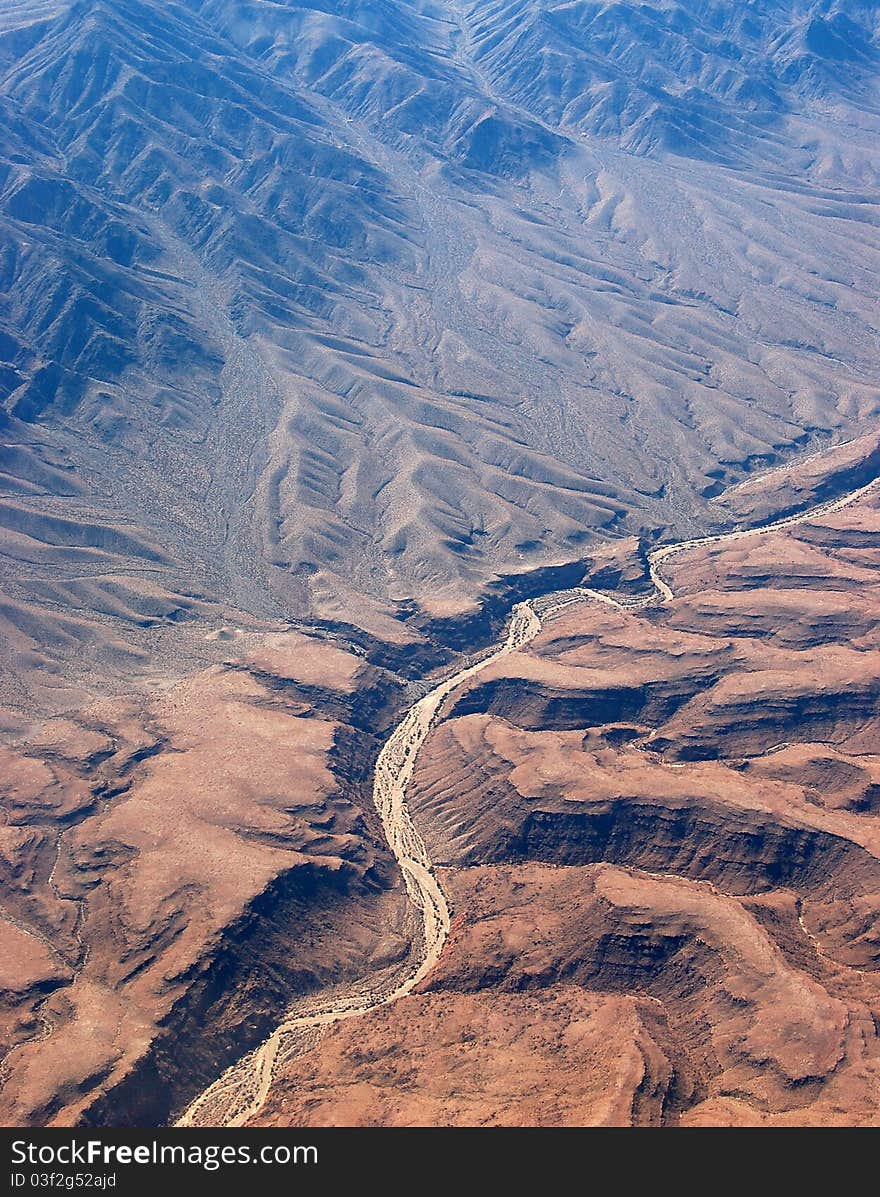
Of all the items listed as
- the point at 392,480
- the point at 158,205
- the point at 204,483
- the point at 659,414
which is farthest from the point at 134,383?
the point at 659,414

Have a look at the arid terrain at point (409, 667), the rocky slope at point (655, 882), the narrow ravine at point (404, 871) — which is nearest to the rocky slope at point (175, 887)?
the arid terrain at point (409, 667)

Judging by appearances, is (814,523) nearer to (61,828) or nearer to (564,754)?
(564,754)

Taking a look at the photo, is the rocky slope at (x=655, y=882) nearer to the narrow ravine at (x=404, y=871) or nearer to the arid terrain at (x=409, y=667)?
the arid terrain at (x=409, y=667)

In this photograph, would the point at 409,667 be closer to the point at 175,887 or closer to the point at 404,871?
the point at 404,871

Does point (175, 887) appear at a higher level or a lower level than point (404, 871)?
lower

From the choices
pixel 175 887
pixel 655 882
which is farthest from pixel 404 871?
pixel 655 882

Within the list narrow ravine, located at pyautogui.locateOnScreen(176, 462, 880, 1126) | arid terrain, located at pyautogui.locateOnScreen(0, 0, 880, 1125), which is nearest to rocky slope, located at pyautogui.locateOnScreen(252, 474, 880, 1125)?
arid terrain, located at pyautogui.locateOnScreen(0, 0, 880, 1125)

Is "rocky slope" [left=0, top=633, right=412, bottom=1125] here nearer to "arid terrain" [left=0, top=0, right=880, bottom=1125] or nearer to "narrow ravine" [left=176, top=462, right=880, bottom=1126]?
"arid terrain" [left=0, top=0, right=880, bottom=1125]
